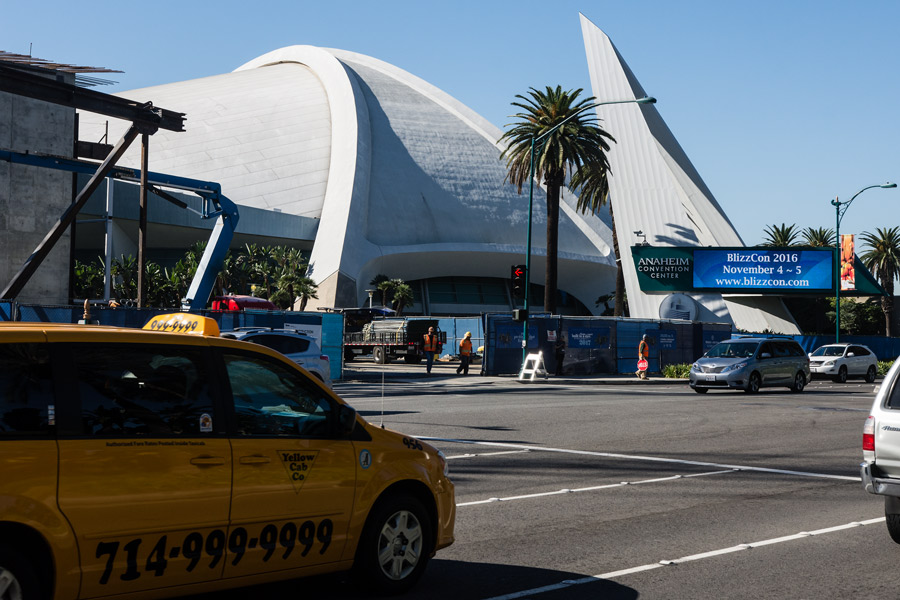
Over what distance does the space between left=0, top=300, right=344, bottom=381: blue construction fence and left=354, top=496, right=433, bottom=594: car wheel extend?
18024 mm

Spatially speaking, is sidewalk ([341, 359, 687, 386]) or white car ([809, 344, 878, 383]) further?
white car ([809, 344, 878, 383])

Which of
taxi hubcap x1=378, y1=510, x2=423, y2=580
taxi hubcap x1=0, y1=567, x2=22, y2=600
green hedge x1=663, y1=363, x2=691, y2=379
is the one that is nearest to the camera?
taxi hubcap x1=0, y1=567, x2=22, y2=600

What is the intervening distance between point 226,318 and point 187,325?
21953mm

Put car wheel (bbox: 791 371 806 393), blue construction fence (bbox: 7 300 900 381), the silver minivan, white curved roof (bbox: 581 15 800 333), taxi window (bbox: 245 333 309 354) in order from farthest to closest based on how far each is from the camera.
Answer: white curved roof (bbox: 581 15 800 333), car wheel (bbox: 791 371 806 393), blue construction fence (bbox: 7 300 900 381), the silver minivan, taxi window (bbox: 245 333 309 354)

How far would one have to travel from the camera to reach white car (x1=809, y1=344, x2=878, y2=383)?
38.8 metres

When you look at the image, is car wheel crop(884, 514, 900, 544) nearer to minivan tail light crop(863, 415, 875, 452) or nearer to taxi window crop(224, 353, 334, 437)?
minivan tail light crop(863, 415, 875, 452)

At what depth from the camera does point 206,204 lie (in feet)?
105

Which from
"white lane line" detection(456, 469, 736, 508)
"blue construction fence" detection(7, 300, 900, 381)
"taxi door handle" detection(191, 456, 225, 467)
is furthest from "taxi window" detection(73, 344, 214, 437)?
"blue construction fence" detection(7, 300, 900, 381)

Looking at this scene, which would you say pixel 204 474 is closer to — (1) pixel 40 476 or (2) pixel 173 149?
(1) pixel 40 476

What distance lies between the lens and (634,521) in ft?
28.8

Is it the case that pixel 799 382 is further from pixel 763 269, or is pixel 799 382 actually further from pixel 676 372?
pixel 763 269

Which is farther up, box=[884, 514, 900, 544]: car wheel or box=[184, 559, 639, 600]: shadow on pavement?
box=[884, 514, 900, 544]: car wheel

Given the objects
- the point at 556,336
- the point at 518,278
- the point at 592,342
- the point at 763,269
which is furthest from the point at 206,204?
the point at 763,269

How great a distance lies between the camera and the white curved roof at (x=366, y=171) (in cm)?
7219
